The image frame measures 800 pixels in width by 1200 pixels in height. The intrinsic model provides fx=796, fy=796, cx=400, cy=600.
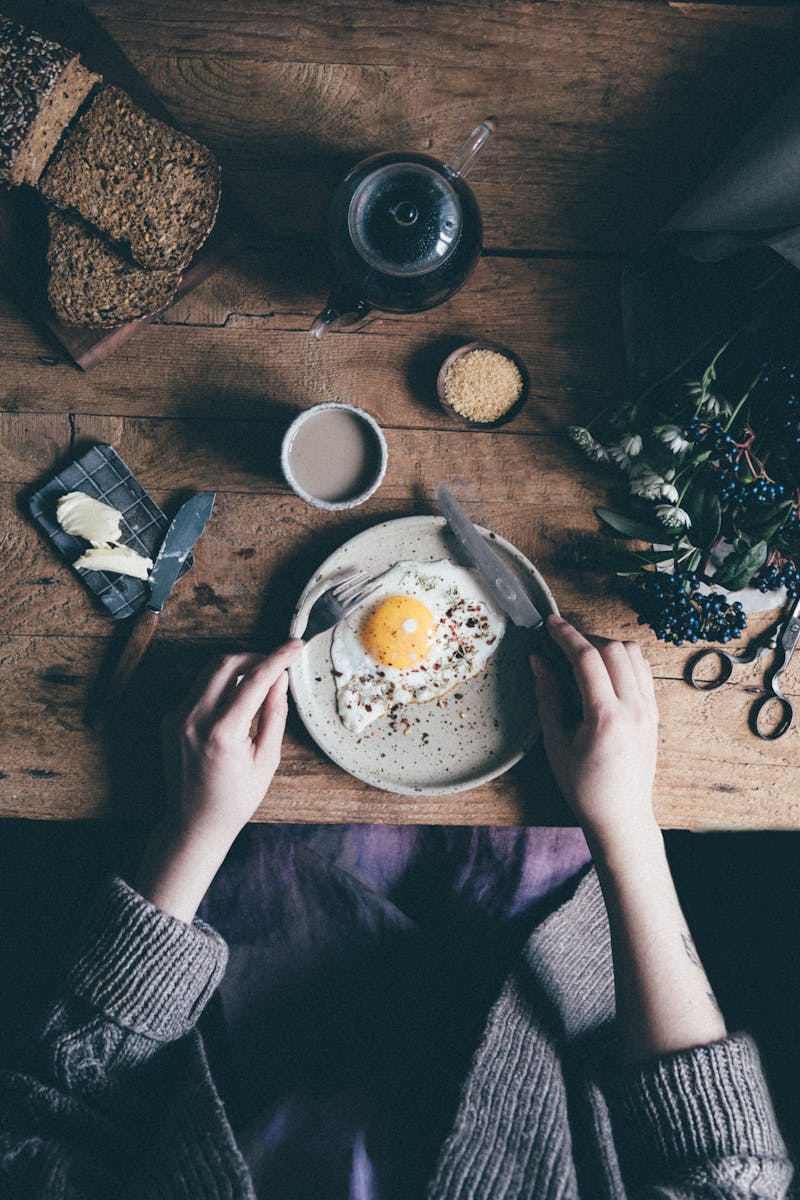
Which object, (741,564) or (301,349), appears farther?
(301,349)

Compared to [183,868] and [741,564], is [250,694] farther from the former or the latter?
[741,564]

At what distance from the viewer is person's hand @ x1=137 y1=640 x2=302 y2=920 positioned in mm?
1279

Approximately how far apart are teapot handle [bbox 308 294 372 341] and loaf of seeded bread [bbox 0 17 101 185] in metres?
0.48

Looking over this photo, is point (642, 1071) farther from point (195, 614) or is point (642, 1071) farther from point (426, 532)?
point (195, 614)

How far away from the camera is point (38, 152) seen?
3.92 ft

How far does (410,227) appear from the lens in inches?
46.2

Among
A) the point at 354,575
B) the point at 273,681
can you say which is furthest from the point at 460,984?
the point at 354,575

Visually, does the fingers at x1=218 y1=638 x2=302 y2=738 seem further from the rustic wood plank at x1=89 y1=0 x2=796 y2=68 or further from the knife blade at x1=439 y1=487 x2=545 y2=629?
the rustic wood plank at x1=89 y1=0 x2=796 y2=68

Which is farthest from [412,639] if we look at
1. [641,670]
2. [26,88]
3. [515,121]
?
[26,88]

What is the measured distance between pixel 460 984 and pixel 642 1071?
1.15 ft

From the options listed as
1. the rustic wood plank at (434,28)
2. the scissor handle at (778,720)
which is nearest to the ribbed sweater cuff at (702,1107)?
the scissor handle at (778,720)

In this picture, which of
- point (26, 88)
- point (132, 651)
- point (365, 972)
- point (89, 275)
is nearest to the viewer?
point (26, 88)

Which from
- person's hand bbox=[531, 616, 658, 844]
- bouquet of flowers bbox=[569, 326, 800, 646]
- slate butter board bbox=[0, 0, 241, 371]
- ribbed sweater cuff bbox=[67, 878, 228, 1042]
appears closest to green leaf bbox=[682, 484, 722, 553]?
bouquet of flowers bbox=[569, 326, 800, 646]

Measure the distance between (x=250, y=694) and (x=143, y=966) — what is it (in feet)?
1.45
